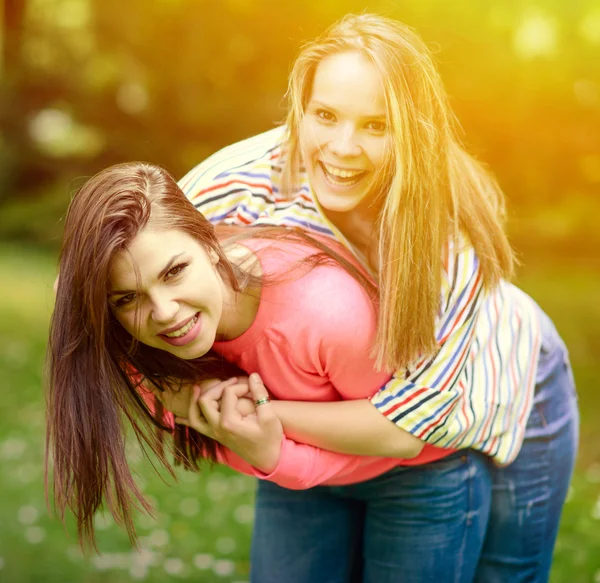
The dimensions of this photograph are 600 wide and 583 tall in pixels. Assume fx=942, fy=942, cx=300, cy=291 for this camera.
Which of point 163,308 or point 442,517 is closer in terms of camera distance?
point 163,308

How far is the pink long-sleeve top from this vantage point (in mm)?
2129

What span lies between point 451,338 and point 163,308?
72cm

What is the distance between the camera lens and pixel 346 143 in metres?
2.17

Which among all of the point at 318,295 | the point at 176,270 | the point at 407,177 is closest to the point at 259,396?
the point at 318,295

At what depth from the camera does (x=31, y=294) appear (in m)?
9.25

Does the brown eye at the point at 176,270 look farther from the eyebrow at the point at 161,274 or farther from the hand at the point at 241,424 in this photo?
the hand at the point at 241,424

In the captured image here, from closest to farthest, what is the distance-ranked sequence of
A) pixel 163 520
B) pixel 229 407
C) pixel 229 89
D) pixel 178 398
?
pixel 229 407
pixel 178 398
pixel 163 520
pixel 229 89

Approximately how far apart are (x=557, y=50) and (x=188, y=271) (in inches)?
251

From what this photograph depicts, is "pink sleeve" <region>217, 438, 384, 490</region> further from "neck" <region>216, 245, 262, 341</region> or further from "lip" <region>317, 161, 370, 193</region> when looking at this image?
"lip" <region>317, 161, 370, 193</region>

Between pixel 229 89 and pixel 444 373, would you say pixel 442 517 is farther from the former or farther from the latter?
pixel 229 89

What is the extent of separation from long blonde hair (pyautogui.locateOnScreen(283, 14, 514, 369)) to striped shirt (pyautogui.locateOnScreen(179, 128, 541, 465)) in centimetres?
7

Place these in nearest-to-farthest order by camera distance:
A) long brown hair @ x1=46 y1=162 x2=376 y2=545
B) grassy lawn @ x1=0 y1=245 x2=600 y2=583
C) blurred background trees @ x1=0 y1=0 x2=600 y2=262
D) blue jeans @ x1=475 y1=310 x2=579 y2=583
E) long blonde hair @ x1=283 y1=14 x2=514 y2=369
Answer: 1. long brown hair @ x1=46 y1=162 x2=376 y2=545
2. long blonde hair @ x1=283 y1=14 x2=514 y2=369
3. blue jeans @ x1=475 y1=310 x2=579 y2=583
4. grassy lawn @ x1=0 y1=245 x2=600 y2=583
5. blurred background trees @ x1=0 y1=0 x2=600 y2=262

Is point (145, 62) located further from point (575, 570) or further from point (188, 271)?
point (188, 271)

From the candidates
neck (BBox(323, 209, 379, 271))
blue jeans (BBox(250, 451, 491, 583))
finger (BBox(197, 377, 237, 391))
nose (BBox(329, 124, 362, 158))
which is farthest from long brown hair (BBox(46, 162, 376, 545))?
blue jeans (BBox(250, 451, 491, 583))
